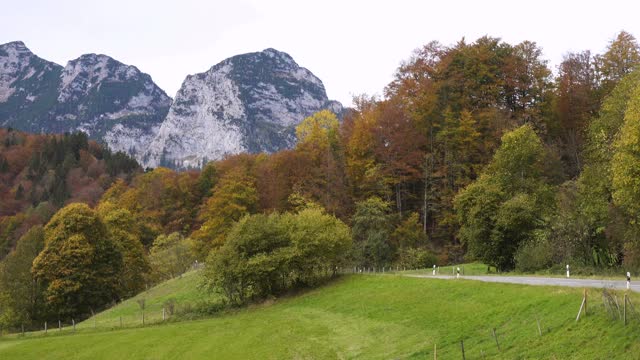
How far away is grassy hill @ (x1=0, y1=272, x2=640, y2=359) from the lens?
20125 mm

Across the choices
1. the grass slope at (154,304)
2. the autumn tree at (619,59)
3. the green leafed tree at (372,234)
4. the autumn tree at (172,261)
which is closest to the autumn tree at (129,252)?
the autumn tree at (172,261)

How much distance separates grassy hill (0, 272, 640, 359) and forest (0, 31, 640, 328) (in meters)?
7.57

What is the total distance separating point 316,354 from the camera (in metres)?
28.6

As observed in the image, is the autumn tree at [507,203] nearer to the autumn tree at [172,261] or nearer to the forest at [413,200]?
the forest at [413,200]

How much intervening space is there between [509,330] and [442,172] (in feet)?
140

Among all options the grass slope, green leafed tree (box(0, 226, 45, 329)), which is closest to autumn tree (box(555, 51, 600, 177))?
the grass slope

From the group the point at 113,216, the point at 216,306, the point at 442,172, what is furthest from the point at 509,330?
the point at 113,216

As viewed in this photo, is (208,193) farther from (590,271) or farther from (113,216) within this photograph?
(590,271)

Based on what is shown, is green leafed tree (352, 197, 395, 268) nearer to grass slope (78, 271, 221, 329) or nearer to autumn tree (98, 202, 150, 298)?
grass slope (78, 271, 221, 329)

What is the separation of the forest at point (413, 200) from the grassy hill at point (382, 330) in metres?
7.57

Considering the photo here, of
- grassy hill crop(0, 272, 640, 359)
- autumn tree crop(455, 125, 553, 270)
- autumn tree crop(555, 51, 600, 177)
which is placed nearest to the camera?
grassy hill crop(0, 272, 640, 359)

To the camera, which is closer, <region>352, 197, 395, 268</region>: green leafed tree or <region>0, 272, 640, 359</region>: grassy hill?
<region>0, 272, 640, 359</region>: grassy hill

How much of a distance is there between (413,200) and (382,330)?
1657 inches

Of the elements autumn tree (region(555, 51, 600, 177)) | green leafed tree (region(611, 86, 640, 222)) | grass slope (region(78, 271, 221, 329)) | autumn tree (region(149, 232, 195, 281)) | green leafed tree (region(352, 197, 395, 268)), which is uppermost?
autumn tree (region(555, 51, 600, 177))
